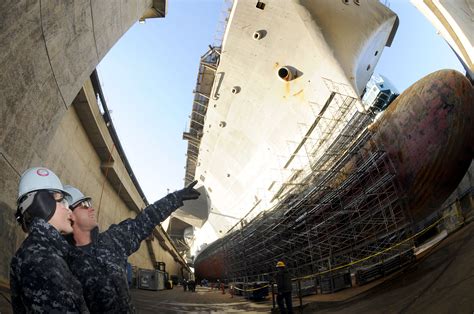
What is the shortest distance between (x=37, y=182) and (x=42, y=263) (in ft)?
1.58

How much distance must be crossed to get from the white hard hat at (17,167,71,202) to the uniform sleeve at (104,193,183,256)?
54 cm

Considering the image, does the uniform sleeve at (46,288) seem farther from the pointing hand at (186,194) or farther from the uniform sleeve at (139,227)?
the pointing hand at (186,194)

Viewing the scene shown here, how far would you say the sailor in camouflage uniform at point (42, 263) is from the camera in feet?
3.88

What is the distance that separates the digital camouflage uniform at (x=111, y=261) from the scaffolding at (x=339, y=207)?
627 centimetres

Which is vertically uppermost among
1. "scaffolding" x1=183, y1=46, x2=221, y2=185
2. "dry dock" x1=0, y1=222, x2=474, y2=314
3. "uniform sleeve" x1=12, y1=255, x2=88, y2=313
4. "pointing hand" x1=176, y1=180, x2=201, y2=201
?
"scaffolding" x1=183, y1=46, x2=221, y2=185

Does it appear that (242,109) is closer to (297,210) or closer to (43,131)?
(297,210)

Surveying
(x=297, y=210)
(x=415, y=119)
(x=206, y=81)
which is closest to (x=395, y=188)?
(x=415, y=119)

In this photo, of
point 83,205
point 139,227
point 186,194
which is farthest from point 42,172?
point 186,194

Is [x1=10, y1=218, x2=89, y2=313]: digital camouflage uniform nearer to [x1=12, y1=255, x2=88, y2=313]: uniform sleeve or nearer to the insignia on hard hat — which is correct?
[x1=12, y1=255, x2=88, y2=313]: uniform sleeve

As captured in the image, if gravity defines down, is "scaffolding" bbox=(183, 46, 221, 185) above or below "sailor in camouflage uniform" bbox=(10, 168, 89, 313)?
above

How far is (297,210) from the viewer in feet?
31.1

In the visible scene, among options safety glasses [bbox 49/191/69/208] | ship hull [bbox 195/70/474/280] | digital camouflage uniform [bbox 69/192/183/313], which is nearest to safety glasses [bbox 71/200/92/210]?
digital camouflage uniform [bbox 69/192/183/313]

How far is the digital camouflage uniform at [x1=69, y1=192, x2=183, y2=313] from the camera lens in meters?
1.66

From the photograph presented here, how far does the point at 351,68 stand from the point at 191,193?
10329mm
